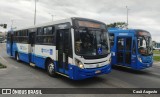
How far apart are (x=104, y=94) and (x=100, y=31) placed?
3423 mm

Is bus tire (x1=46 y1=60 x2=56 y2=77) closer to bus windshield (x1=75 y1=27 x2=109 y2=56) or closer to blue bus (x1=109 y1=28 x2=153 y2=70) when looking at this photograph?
bus windshield (x1=75 y1=27 x2=109 y2=56)

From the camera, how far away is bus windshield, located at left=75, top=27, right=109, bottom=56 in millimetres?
7926

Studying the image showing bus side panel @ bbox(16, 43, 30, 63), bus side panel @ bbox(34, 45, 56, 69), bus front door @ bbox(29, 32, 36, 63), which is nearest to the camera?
bus side panel @ bbox(34, 45, 56, 69)

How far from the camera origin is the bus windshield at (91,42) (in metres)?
7.93

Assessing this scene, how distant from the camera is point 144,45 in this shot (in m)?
11.4

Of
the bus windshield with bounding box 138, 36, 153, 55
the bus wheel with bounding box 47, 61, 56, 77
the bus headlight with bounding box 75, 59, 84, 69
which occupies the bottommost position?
the bus wheel with bounding box 47, 61, 56, 77

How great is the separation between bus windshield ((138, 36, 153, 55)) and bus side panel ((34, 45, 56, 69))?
5467 mm

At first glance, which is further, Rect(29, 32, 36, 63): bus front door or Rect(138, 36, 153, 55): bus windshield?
Rect(29, 32, 36, 63): bus front door

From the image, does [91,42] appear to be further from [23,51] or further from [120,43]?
[23,51]

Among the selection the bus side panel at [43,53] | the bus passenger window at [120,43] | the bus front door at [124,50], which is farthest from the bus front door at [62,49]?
the bus passenger window at [120,43]

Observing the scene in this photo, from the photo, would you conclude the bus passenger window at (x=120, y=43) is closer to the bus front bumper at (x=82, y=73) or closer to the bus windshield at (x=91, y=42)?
the bus windshield at (x=91, y=42)

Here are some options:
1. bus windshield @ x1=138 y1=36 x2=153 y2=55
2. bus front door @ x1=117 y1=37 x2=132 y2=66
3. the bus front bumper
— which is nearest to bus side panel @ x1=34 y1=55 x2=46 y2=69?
the bus front bumper

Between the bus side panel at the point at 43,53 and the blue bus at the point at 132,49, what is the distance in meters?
5.16

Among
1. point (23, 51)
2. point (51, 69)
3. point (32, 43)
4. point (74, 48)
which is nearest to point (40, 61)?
point (51, 69)
